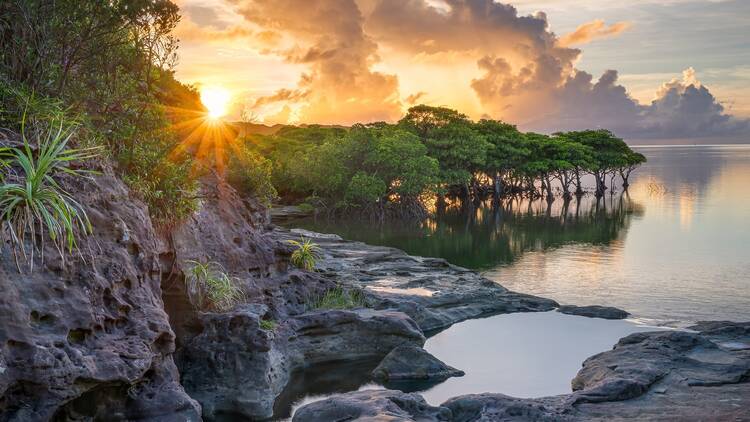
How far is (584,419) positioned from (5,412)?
400 inches

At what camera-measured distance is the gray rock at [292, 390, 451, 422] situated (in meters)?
12.3

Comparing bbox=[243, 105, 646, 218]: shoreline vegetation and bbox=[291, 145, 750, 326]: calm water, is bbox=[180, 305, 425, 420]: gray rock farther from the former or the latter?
bbox=[243, 105, 646, 218]: shoreline vegetation

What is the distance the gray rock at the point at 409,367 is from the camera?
752 inches

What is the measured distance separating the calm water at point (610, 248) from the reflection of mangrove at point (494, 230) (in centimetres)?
9

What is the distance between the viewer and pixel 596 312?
27.5 metres

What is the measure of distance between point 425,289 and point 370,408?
52.8 ft

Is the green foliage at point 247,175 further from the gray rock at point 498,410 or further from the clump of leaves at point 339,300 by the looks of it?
the gray rock at point 498,410

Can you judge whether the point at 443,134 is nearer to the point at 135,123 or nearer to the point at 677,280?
the point at 677,280

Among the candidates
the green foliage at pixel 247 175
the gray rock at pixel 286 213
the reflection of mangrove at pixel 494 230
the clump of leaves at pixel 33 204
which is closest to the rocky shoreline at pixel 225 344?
the clump of leaves at pixel 33 204

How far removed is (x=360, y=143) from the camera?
63.9 m

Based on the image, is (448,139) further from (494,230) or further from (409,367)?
(409,367)

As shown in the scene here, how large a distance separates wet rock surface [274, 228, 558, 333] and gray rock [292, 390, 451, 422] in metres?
10.8

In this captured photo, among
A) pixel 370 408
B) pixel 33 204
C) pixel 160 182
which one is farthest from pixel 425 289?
pixel 33 204

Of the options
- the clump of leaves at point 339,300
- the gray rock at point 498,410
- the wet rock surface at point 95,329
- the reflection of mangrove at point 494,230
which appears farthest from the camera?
the reflection of mangrove at point 494,230
